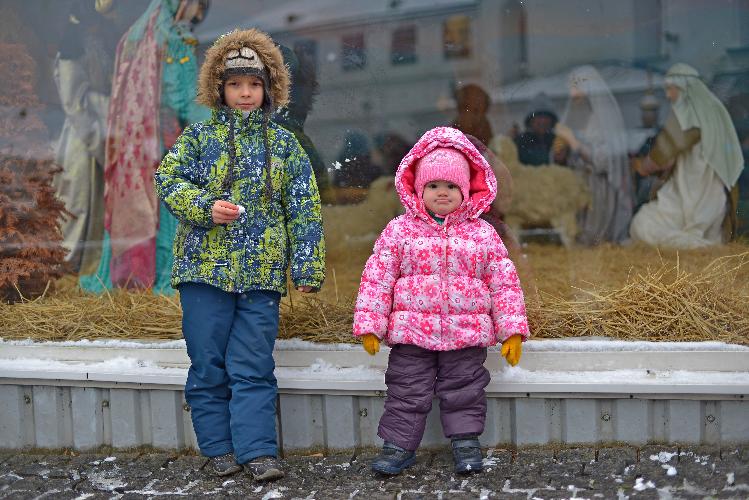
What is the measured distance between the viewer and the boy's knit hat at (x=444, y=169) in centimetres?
347

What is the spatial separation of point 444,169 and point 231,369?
100 cm

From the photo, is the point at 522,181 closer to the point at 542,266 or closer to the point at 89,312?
the point at 542,266

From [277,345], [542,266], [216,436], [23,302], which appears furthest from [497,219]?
[23,302]

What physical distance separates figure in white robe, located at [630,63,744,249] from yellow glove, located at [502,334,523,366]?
75.0 inches

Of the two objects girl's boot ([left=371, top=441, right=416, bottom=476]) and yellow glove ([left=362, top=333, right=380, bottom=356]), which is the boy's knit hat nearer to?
yellow glove ([left=362, top=333, right=380, bottom=356])

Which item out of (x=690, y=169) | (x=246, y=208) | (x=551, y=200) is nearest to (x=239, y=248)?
(x=246, y=208)

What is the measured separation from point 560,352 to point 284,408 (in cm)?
102

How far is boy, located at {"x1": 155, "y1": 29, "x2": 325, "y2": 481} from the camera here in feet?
11.5

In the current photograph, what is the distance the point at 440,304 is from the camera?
344cm

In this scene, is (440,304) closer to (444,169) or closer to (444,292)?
(444,292)

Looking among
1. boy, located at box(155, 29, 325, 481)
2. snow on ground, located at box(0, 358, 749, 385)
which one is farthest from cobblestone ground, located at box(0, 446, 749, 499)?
snow on ground, located at box(0, 358, 749, 385)

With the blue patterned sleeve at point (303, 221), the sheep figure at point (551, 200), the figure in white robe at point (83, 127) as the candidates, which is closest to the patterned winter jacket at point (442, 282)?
the blue patterned sleeve at point (303, 221)

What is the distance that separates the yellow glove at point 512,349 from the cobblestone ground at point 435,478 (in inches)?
15.2

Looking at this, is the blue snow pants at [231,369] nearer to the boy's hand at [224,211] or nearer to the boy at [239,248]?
the boy at [239,248]
